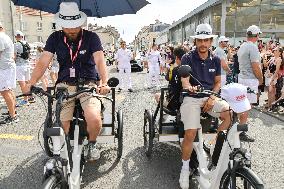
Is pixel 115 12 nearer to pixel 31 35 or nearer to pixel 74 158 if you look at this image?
pixel 74 158

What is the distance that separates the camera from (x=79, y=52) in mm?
4004

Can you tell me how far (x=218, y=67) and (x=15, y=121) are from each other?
520 centimetres

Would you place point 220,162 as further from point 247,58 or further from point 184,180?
point 247,58

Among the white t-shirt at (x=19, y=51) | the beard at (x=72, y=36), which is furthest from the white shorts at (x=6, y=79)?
the beard at (x=72, y=36)

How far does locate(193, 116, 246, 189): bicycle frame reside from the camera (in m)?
3.04

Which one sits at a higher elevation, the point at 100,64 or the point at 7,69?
the point at 100,64

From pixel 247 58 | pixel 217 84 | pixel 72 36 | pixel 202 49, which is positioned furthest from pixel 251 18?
pixel 72 36

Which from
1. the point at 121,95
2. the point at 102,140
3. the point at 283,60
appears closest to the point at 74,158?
the point at 102,140

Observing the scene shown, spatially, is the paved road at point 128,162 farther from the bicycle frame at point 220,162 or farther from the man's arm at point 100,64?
the man's arm at point 100,64

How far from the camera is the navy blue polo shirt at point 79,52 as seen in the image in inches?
156

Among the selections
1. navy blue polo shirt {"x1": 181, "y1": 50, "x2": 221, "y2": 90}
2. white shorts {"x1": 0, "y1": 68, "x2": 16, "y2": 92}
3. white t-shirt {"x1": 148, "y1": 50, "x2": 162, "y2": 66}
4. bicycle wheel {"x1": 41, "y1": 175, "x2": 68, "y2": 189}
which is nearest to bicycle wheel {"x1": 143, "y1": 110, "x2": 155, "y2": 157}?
navy blue polo shirt {"x1": 181, "y1": 50, "x2": 221, "y2": 90}

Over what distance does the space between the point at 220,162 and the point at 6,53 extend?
567 cm

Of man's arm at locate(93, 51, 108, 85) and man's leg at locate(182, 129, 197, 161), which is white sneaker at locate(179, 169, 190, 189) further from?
man's arm at locate(93, 51, 108, 85)

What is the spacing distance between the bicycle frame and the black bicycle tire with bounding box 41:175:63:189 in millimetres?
1585
